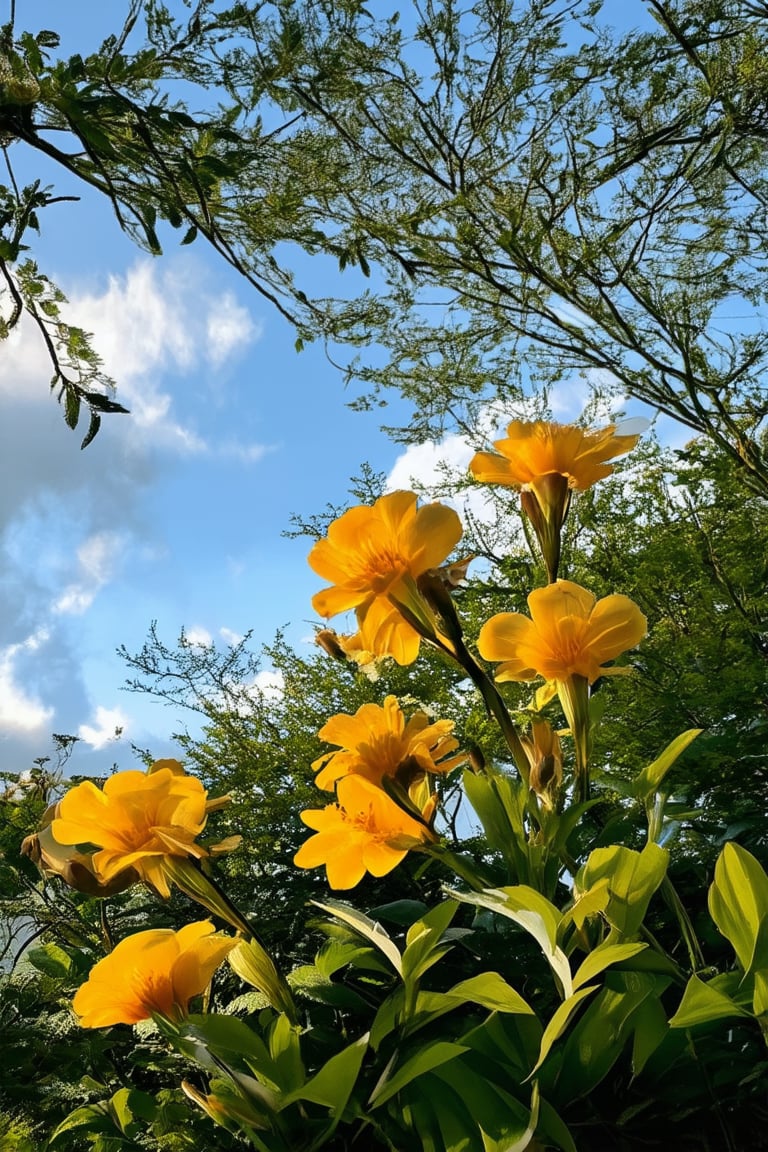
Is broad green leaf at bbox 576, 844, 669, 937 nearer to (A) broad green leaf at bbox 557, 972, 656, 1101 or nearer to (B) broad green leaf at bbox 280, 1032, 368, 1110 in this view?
(A) broad green leaf at bbox 557, 972, 656, 1101

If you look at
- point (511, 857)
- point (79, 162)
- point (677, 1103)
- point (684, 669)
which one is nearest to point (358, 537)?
point (511, 857)

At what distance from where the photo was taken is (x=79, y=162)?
5.40 ft

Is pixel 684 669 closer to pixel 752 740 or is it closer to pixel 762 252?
pixel 752 740

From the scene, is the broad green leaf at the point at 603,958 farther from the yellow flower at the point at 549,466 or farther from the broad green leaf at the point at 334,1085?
the yellow flower at the point at 549,466

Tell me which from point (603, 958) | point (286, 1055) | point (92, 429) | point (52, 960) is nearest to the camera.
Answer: point (603, 958)

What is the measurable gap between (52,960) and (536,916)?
2.31ft

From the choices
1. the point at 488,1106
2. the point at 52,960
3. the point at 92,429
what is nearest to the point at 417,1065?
the point at 488,1106

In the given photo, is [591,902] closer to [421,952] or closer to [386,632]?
[421,952]

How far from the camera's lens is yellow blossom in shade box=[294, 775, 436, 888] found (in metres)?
0.55

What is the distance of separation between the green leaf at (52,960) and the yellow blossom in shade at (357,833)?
0.49 m

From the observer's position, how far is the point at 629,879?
18.4 inches

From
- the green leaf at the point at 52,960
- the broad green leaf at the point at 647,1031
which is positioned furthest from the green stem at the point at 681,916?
the green leaf at the point at 52,960

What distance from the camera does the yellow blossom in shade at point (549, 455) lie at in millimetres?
626

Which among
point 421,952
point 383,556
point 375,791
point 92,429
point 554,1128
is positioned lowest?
point 554,1128
